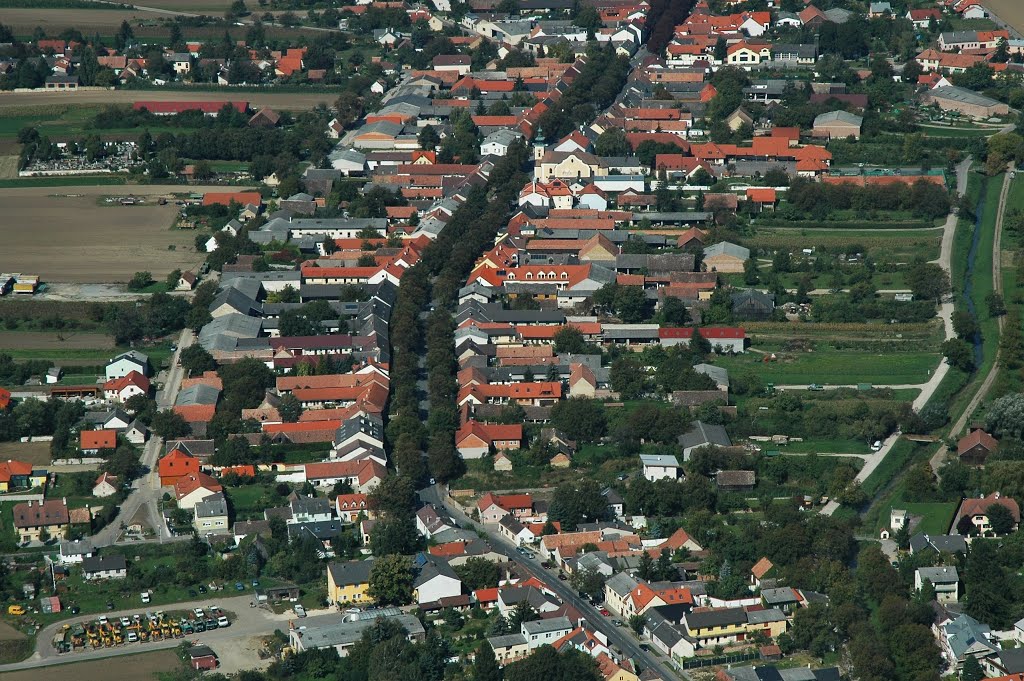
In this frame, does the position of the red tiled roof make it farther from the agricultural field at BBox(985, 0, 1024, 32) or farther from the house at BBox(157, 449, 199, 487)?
the agricultural field at BBox(985, 0, 1024, 32)

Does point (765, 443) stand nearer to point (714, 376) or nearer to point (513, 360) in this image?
point (714, 376)

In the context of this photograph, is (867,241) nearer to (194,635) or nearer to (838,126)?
(838,126)

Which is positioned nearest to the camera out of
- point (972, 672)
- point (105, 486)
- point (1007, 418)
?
point (972, 672)

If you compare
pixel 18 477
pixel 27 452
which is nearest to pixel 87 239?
pixel 27 452

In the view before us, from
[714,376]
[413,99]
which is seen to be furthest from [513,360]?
[413,99]

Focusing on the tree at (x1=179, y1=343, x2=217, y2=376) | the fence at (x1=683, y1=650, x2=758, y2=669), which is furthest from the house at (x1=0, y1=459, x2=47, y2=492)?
the fence at (x1=683, y1=650, x2=758, y2=669)

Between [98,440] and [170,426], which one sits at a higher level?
[170,426]
